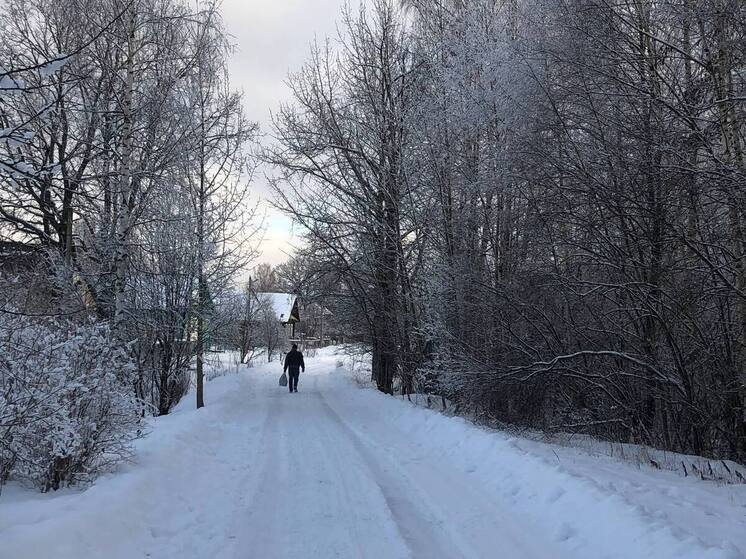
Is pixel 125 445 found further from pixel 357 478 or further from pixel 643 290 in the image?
pixel 643 290

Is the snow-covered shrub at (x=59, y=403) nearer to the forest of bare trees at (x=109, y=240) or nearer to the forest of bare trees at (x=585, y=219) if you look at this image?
the forest of bare trees at (x=109, y=240)

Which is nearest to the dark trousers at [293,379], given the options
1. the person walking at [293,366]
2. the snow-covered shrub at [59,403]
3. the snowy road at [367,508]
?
the person walking at [293,366]

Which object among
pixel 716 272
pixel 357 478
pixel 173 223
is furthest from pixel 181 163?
pixel 716 272

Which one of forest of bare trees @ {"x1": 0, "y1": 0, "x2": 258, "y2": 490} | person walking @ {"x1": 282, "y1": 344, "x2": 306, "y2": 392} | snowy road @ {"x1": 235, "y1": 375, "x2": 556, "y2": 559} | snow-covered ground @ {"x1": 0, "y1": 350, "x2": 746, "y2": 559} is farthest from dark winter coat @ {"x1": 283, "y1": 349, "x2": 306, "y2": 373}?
snow-covered ground @ {"x1": 0, "y1": 350, "x2": 746, "y2": 559}

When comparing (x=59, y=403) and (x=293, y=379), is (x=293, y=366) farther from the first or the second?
(x=59, y=403)

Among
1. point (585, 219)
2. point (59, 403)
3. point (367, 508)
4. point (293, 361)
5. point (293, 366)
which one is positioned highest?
point (585, 219)

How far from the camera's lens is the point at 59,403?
17.6 ft

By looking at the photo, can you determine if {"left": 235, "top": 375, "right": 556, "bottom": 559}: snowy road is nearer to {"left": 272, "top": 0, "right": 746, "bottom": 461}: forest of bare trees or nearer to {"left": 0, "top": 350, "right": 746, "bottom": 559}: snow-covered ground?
{"left": 0, "top": 350, "right": 746, "bottom": 559}: snow-covered ground

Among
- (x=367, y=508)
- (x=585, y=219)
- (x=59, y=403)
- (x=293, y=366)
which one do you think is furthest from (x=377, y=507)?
(x=293, y=366)

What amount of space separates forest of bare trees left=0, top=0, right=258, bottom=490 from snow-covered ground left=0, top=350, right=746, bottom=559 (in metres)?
0.73

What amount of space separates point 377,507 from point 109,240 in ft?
26.0

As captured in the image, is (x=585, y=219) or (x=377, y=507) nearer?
(x=377, y=507)

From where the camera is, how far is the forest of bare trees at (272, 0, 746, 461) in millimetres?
8469

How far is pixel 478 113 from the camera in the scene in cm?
1297
